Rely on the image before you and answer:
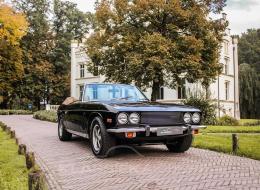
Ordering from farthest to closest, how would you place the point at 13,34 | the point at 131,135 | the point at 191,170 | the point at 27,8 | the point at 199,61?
the point at 27,8 < the point at 13,34 < the point at 199,61 < the point at 131,135 < the point at 191,170

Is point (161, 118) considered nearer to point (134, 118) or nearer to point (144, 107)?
point (144, 107)

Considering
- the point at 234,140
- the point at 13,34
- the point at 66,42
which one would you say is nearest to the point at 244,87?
the point at 66,42

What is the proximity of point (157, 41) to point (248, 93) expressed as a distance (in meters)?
23.4

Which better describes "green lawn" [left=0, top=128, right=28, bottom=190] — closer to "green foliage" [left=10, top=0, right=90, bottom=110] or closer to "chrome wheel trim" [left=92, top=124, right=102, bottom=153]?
"chrome wheel trim" [left=92, top=124, right=102, bottom=153]

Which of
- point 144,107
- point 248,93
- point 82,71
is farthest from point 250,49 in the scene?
point 144,107

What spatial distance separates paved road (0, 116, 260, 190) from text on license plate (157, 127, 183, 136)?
0.57 metres

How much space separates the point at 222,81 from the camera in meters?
42.8

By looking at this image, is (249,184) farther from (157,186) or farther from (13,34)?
(13,34)

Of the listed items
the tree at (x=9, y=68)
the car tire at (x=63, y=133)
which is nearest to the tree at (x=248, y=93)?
the tree at (x=9, y=68)

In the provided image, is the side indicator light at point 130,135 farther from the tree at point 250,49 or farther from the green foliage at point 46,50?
the tree at point 250,49

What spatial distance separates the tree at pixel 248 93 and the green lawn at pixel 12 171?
41.1 m

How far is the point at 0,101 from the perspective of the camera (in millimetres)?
47438

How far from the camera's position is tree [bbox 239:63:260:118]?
47.3 meters

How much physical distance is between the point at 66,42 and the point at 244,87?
77.5ft
